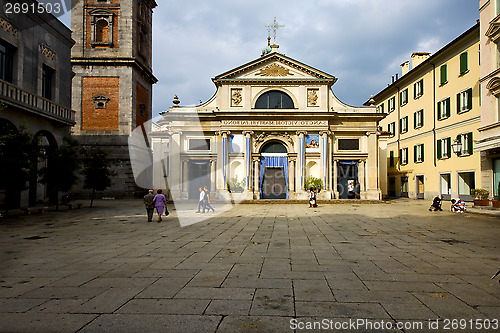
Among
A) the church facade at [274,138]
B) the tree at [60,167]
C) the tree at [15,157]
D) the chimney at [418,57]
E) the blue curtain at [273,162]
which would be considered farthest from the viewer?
the chimney at [418,57]

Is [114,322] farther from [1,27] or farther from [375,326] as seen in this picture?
[1,27]

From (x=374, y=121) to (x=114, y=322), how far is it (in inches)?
1290

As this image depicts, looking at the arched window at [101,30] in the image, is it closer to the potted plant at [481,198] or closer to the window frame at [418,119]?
the window frame at [418,119]

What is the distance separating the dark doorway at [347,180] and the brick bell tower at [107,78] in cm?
2062

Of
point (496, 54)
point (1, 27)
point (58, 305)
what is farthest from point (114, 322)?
point (496, 54)

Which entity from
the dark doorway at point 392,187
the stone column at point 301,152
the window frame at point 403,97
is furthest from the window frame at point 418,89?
the stone column at point 301,152

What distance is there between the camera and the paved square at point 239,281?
167 inches

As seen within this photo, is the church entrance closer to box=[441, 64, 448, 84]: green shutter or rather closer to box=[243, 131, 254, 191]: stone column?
box=[243, 131, 254, 191]: stone column

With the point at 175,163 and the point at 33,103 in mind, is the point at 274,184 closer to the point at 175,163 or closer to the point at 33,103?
the point at 175,163

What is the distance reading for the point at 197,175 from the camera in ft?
110

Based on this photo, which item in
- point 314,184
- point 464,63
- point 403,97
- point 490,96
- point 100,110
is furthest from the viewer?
point 403,97

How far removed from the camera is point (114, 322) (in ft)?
13.4

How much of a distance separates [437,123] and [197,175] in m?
22.9

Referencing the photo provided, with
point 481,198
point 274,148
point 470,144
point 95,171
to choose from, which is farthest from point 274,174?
point 481,198
